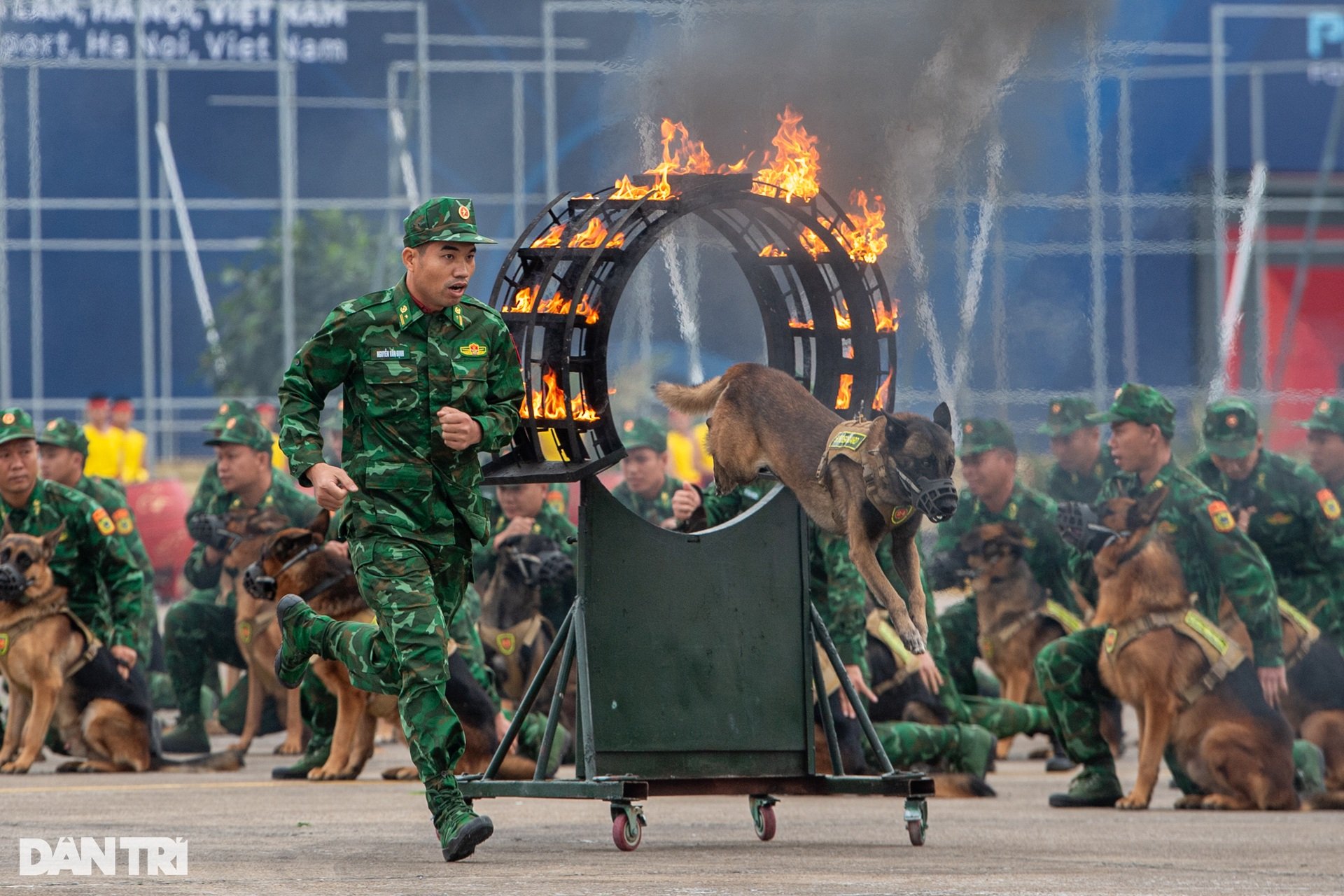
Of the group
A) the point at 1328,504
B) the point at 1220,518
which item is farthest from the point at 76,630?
the point at 1328,504

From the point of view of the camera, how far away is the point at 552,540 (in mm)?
13156

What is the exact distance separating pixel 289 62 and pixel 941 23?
18112 millimetres

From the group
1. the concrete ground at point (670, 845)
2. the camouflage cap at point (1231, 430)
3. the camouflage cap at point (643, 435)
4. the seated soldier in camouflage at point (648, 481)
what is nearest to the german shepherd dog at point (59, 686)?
the concrete ground at point (670, 845)

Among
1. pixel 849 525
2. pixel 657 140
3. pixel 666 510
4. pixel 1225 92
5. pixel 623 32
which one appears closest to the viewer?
pixel 849 525

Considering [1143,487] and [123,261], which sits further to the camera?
[123,261]

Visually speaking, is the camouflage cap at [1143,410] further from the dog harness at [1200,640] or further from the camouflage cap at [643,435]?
the camouflage cap at [643,435]

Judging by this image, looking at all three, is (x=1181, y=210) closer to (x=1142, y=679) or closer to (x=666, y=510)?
(x=666, y=510)

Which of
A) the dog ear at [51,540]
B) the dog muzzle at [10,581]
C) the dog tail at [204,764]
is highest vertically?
the dog ear at [51,540]

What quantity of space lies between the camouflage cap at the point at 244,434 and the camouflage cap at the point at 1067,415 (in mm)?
4994

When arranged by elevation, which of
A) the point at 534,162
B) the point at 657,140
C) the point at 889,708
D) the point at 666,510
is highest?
the point at 534,162

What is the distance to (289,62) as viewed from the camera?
27.7 meters

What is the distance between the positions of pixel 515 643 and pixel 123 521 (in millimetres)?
2299

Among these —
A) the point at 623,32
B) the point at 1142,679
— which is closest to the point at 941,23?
the point at 1142,679

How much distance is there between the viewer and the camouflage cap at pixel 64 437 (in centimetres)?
1349
